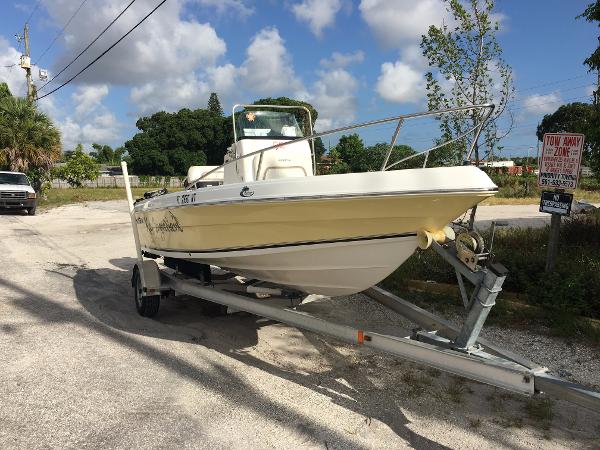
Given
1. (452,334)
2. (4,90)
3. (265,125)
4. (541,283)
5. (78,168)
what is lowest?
(541,283)

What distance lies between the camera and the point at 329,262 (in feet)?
13.3

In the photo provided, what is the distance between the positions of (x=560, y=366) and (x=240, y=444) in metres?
2.93

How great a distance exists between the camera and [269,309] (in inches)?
172

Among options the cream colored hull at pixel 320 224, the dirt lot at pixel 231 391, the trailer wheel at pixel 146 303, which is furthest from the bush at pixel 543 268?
the trailer wheel at pixel 146 303

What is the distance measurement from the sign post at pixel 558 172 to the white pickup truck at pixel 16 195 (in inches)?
711

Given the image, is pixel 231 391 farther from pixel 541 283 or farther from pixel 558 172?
pixel 558 172

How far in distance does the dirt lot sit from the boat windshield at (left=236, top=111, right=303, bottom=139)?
2.16m

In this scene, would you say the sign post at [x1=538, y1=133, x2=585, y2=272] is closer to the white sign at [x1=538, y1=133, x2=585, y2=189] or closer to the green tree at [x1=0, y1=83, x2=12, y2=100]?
the white sign at [x1=538, y1=133, x2=585, y2=189]

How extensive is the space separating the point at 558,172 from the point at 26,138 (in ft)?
79.1

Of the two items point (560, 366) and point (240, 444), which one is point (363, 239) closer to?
point (240, 444)

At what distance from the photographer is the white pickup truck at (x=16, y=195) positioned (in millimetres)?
18078

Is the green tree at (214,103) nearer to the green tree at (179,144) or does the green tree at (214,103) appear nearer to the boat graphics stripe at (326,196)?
the green tree at (179,144)

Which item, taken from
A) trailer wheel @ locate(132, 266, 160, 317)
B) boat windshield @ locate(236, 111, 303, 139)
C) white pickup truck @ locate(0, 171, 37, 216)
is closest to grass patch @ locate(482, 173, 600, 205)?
white pickup truck @ locate(0, 171, 37, 216)

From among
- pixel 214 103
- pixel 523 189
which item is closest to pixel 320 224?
pixel 523 189
